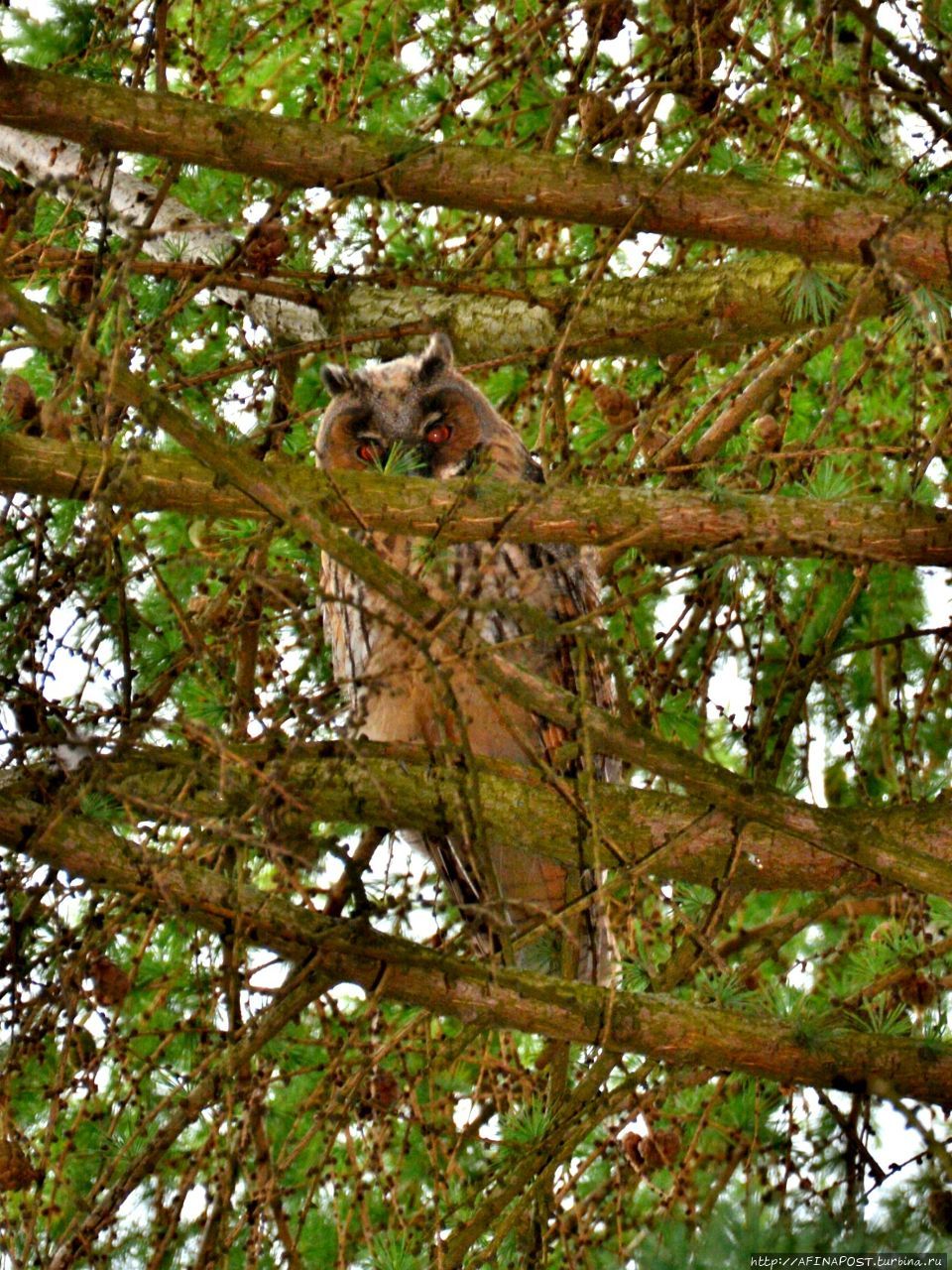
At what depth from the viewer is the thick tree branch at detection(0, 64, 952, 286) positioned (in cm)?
230

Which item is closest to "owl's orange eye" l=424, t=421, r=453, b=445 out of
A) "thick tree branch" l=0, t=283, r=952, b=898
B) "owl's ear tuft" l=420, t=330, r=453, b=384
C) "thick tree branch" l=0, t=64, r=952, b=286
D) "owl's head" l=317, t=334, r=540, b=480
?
"owl's head" l=317, t=334, r=540, b=480

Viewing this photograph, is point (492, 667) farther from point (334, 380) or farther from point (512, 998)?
point (334, 380)

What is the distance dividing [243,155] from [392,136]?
0.21 m

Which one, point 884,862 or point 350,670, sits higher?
point 350,670

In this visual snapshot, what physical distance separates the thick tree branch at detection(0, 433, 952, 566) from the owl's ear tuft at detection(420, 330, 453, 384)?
1414 millimetres

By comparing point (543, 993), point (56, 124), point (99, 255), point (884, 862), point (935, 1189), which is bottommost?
point (935, 1189)

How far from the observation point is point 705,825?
8.14ft

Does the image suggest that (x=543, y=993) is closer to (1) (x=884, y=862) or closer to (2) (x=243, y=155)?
(1) (x=884, y=862)

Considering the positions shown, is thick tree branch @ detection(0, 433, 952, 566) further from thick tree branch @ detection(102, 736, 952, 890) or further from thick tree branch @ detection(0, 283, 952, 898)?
thick tree branch @ detection(102, 736, 952, 890)

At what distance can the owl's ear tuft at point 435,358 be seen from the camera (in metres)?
3.76

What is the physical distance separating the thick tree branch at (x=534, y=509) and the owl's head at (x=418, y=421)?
4.73ft

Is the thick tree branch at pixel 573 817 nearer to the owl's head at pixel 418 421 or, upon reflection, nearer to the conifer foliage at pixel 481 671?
the conifer foliage at pixel 481 671

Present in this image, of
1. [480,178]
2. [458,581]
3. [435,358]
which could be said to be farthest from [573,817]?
[435,358]

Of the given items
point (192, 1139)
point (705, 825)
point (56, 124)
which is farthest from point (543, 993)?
point (192, 1139)
